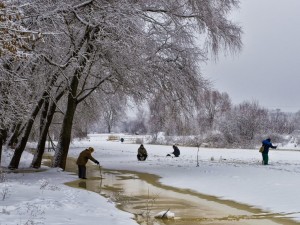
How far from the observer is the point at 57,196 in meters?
11.0

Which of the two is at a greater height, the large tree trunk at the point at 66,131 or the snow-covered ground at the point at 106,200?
the large tree trunk at the point at 66,131

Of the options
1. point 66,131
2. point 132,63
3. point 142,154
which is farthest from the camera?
point 142,154

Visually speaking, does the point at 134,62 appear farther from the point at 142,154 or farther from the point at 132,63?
the point at 142,154

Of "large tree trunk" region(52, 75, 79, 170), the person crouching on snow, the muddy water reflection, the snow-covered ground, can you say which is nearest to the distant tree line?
"large tree trunk" region(52, 75, 79, 170)

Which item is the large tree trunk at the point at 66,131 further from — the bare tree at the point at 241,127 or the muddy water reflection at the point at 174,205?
Answer: the bare tree at the point at 241,127

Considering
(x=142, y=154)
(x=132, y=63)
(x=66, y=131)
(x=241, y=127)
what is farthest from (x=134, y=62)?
(x=241, y=127)

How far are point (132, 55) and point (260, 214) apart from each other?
25.9ft

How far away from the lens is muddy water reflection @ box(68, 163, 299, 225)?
950 centimetres

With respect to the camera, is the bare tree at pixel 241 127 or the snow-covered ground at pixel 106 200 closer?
the snow-covered ground at pixel 106 200

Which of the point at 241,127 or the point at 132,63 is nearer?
the point at 132,63

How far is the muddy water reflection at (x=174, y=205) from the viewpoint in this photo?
9.50 meters

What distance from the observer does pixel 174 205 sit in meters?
11.5

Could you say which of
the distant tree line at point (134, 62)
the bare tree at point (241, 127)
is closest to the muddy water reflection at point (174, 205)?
the distant tree line at point (134, 62)

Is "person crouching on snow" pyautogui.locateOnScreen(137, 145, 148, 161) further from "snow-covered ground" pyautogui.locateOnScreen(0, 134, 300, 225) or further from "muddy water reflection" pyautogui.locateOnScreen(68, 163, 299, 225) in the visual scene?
"muddy water reflection" pyautogui.locateOnScreen(68, 163, 299, 225)
